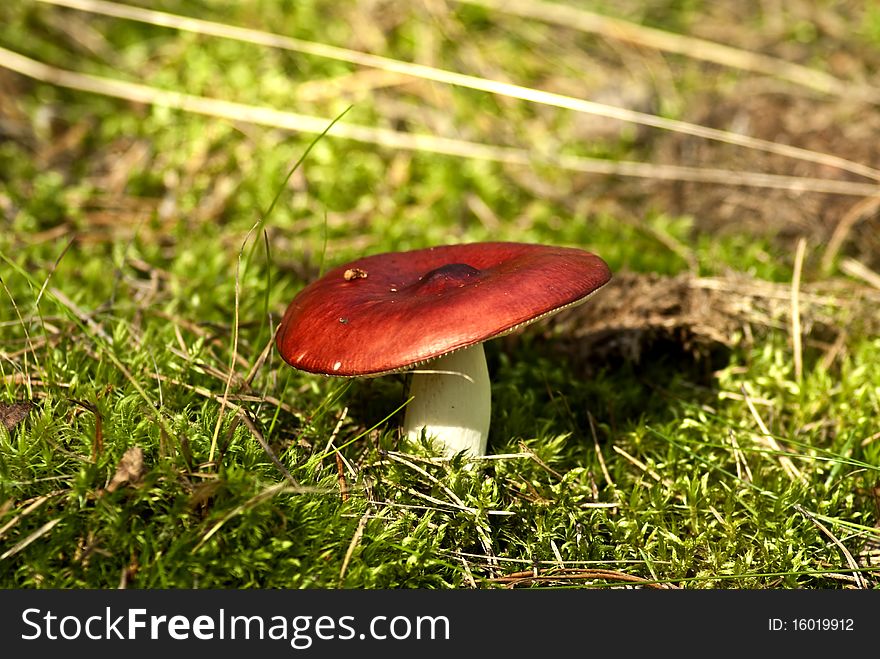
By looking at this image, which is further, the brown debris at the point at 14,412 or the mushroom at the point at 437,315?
the brown debris at the point at 14,412

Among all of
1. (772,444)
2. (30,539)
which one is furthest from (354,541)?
(772,444)

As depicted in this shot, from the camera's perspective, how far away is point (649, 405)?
11.2 ft

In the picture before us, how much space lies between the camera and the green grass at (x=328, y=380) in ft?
7.68

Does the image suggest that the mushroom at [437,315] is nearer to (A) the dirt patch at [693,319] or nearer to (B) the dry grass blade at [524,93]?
(A) the dirt patch at [693,319]

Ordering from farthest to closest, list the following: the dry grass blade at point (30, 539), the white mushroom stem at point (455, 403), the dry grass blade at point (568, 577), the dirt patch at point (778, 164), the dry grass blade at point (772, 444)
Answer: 1. the dirt patch at point (778, 164)
2. the dry grass blade at point (772, 444)
3. the white mushroom stem at point (455, 403)
4. the dry grass blade at point (568, 577)
5. the dry grass blade at point (30, 539)

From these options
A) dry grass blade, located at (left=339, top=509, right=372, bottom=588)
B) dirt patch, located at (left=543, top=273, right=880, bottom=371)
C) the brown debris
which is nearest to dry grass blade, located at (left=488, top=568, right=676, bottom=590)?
dry grass blade, located at (left=339, top=509, right=372, bottom=588)

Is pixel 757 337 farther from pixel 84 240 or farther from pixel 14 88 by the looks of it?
pixel 14 88

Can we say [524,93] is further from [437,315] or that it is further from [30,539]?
[30,539]

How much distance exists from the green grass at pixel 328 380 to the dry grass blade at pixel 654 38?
216mm

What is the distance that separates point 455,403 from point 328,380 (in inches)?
25.4

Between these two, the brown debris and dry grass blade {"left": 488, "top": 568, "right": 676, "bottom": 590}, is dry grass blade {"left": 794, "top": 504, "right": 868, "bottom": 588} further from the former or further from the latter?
the brown debris

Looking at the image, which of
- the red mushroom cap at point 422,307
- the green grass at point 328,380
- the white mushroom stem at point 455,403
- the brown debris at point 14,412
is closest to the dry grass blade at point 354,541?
the green grass at point 328,380

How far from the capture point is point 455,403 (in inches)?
109

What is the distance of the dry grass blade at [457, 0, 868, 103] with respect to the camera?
598cm
